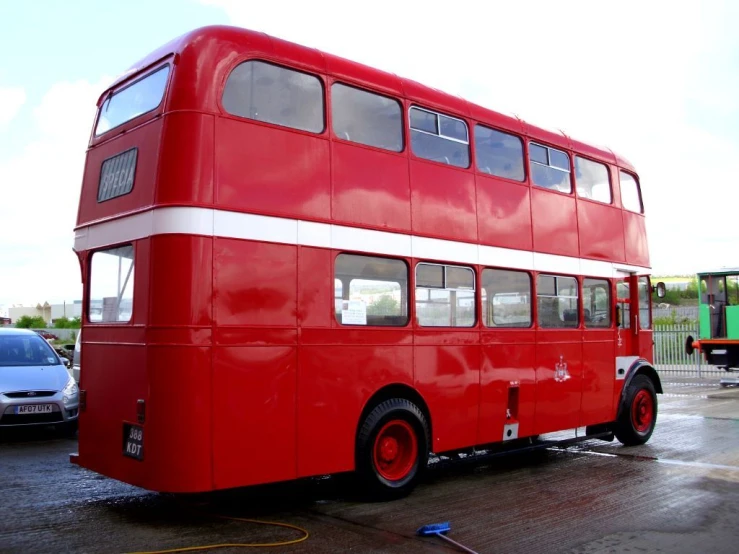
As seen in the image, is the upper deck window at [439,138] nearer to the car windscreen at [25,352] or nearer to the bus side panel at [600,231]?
the bus side panel at [600,231]

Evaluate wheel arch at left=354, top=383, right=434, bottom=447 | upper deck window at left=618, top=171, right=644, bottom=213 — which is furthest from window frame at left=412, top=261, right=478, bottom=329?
upper deck window at left=618, top=171, right=644, bottom=213

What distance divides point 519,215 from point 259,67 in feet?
13.1

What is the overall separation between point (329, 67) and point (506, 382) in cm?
423

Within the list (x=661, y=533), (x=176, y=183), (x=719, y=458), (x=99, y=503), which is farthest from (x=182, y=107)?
(x=719, y=458)

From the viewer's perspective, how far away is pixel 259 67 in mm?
6727

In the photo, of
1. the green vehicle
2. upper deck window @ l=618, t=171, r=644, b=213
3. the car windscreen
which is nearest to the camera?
upper deck window @ l=618, t=171, r=644, b=213

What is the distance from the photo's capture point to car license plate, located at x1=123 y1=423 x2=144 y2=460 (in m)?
6.18

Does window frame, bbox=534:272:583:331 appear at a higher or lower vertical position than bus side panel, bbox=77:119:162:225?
lower

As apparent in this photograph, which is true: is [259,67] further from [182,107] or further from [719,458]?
[719,458]

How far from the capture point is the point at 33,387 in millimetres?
10789

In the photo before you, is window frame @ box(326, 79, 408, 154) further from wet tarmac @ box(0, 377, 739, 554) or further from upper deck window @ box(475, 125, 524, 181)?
wet tarmac @ box(0, 377, 739, 554)

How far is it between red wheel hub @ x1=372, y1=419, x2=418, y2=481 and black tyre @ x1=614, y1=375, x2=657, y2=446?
446 cm

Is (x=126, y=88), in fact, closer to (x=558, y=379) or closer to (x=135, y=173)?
(x=135, y=173)

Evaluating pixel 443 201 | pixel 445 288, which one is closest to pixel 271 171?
pixel 443 201
